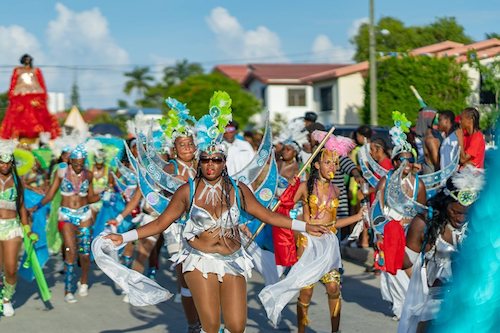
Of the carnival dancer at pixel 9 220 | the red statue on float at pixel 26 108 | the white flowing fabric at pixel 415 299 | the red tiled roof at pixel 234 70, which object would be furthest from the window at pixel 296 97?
the white flowing fabric at pixel 415 299

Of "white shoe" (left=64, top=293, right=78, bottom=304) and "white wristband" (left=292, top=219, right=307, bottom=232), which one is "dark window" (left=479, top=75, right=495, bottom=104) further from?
"white wristband" (left=292, top=219, right=307, bottom=232)

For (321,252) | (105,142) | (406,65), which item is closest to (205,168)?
(321,252)

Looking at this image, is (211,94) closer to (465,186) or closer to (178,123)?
(178,123)

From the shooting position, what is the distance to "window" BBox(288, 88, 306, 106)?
181 ft

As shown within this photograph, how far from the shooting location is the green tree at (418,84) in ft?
99.5

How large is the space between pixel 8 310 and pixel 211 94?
37.4 meters

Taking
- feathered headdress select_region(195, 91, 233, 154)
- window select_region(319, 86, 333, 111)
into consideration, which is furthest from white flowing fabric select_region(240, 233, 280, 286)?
window select_region(319, 86, 333, 111)

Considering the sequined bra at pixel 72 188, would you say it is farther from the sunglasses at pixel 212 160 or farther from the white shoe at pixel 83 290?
the sunglasses at pixel 212 160

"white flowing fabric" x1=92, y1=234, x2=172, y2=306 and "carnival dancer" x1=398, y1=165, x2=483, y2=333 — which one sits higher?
"carnival dancer" x1=398, y1=165, x2=483, y2=333

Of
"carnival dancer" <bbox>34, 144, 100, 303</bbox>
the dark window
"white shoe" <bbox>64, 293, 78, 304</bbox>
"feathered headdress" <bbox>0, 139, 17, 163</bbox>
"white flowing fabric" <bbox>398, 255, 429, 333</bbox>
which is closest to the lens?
"white flowing fabric" <bbox>398, 255, 429, 333</bbox>

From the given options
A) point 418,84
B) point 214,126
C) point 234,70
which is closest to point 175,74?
point 234,70

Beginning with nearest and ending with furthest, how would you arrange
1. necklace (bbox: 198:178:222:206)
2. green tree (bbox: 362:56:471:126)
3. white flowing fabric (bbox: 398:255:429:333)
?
1. white flowing fabric (bbox: 398:255:429:333)
2. necklace (bbox: 198:178:222:206)
3. green tree (bbox: 362:56:471:126)

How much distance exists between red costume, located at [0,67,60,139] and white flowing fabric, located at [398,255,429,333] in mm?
15659

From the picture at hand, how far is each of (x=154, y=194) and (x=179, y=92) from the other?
1714 inches
